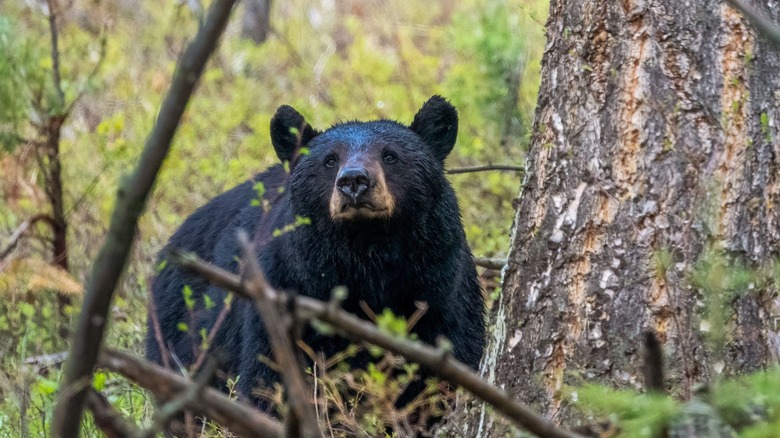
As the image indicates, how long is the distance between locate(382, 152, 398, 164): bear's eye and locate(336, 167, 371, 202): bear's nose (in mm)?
499

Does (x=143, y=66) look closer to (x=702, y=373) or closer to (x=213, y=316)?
(x=213, y=316)

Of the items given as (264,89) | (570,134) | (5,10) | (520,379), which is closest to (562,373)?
(520,379)

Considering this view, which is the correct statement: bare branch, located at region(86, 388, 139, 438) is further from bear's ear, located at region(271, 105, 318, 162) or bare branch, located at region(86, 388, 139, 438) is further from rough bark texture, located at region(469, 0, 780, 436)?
bear's ear, located at region(271, 105, 318, 162)

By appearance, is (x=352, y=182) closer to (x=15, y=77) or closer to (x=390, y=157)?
(x=390, y=157)

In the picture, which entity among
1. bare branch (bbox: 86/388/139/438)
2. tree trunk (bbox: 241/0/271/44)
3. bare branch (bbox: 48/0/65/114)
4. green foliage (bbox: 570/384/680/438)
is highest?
tree trunk (bbox: 241/0/271/44)

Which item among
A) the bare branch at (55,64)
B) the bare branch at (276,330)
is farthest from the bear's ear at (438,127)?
the bare branch at (276,330)

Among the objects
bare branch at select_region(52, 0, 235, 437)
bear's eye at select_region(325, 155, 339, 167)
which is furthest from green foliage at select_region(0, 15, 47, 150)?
bare branch at select_region(52, 0, 235, 437)

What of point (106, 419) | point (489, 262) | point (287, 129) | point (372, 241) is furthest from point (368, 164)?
point (106, 419)

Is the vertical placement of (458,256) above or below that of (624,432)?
above

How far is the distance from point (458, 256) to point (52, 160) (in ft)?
10.1

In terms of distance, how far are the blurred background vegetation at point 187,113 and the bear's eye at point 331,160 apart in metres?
1.21

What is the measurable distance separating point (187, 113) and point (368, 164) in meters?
5.63

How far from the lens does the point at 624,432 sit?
2.42m

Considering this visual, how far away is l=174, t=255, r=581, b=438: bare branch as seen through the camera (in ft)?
7.10
